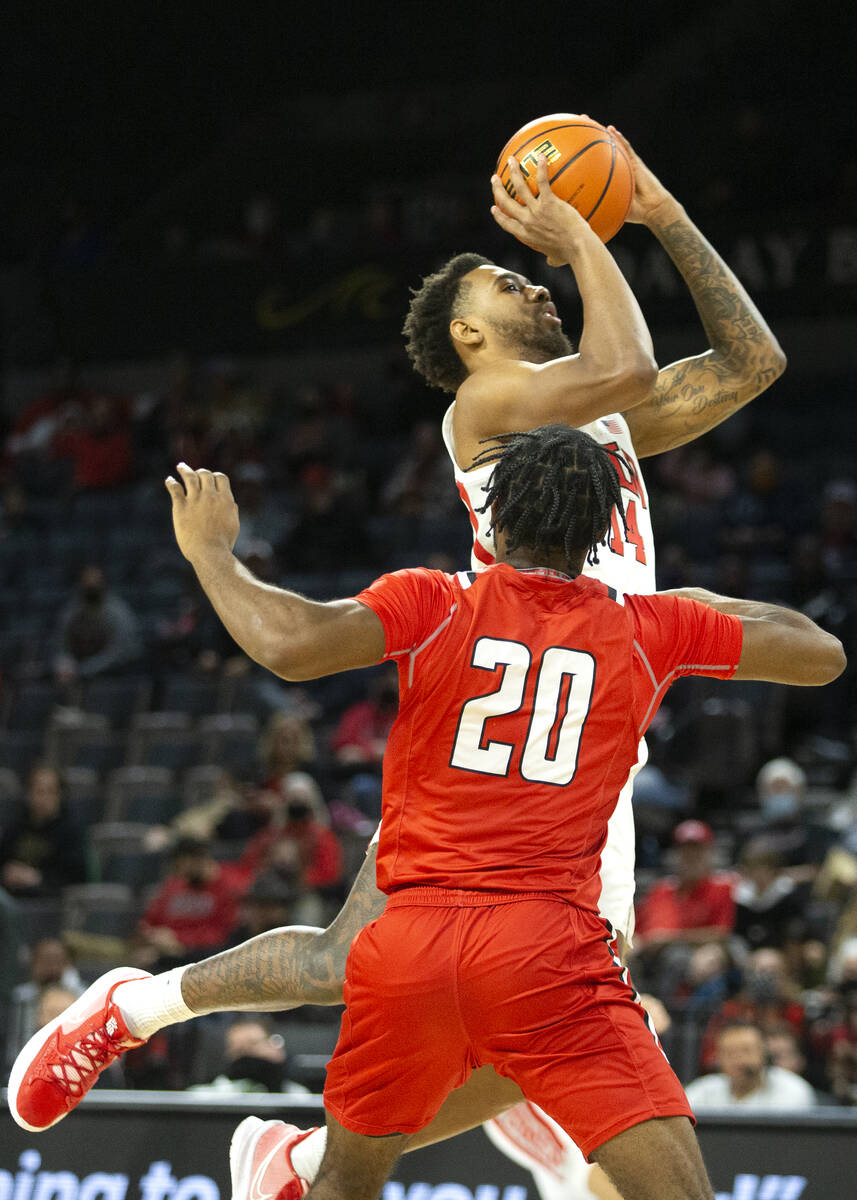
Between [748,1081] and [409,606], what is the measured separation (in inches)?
160

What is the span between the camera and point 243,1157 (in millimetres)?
4191

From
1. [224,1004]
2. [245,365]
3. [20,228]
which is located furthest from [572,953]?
[20,228]

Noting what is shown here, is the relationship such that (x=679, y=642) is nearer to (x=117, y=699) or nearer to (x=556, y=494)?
(x=556, y=494)

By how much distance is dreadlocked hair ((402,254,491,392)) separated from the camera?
447cm

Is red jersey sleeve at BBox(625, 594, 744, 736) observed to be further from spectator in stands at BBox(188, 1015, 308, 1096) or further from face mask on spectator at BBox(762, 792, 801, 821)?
face mask on spectator at BBox(762, 792, 801, 821)

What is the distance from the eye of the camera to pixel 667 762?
34.0ft

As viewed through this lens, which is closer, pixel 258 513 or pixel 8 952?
pixel 8 952

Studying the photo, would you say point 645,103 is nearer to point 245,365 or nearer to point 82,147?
point 245,365

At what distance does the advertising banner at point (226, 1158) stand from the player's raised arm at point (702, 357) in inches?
81.8

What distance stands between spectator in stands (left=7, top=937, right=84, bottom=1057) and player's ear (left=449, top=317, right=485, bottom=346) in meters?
4.34

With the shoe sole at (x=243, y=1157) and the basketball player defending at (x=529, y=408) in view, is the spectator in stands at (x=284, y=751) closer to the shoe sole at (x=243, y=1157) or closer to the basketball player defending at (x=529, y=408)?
the basketball player defending at (x=529, y=408)

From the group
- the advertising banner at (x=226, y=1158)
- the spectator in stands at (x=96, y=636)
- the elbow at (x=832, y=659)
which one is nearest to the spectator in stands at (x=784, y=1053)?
the advertising banner at (x=226, y=1158)

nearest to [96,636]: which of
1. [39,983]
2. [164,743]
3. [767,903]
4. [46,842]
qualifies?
[164,743]

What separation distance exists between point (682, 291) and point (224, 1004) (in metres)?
11.7
